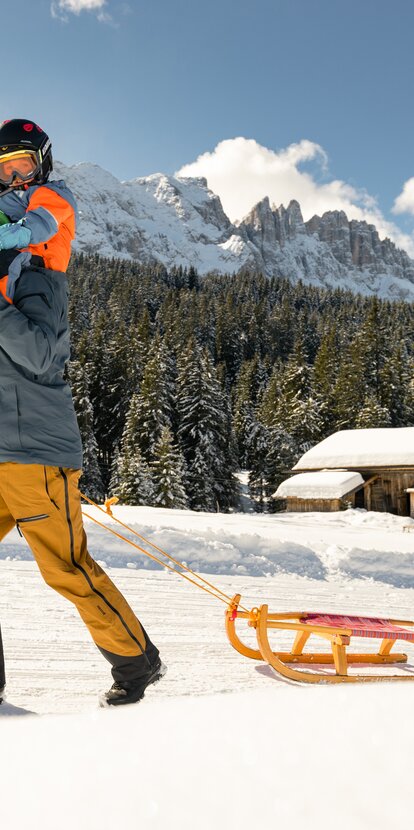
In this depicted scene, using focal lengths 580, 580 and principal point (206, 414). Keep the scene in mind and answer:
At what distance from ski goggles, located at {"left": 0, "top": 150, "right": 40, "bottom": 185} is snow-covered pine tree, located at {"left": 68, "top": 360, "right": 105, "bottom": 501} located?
3945 cm

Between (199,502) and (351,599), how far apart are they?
3520 cm

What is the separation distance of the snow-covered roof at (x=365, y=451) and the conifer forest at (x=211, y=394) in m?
8.64

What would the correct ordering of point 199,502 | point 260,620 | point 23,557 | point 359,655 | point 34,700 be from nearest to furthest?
point 34,700 < point 260,620 < point 359,655 < point 23,557 < point 199,502

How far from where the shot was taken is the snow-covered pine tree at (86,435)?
43.8 meters

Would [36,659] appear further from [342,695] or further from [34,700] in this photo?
[342,695]

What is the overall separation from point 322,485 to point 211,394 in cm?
1990

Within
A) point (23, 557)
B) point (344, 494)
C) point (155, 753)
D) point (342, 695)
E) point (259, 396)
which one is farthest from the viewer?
point (259, 396)

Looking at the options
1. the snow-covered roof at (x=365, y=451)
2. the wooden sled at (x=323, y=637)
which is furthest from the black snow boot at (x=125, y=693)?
the snow-covered roof at (x=365, y=451)

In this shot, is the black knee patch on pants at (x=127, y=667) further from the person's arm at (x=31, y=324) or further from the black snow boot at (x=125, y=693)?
the person's arm at (x=31, y=324)

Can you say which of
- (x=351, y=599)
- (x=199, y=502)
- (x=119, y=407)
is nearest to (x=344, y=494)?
(x=199, y=502)

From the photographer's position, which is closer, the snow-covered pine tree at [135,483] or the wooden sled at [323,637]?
the wooden sled at [323,637]

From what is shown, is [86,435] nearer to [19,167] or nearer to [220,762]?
[19,167]

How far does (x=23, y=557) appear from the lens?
5980 mm

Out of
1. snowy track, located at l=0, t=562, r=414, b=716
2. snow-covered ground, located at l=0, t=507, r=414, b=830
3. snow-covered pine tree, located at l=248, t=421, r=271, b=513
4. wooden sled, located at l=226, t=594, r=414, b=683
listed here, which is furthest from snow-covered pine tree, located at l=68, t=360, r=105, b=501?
snow-covered ground, located at l=0, t=507, r=414, b=830
